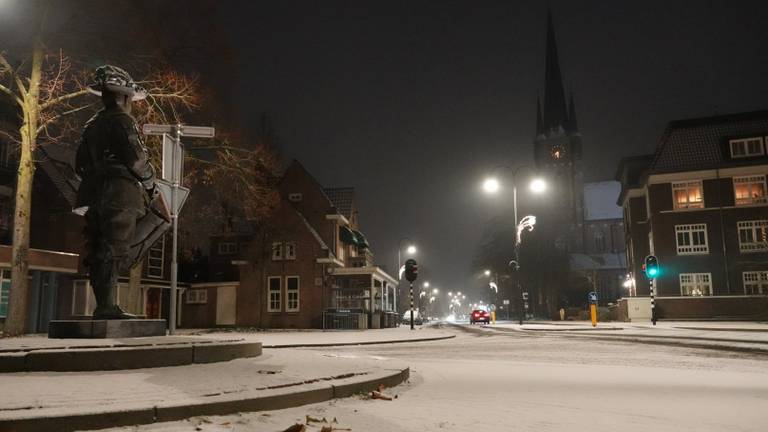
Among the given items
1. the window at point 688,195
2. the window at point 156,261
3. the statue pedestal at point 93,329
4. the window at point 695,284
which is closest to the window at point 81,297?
the window at point 156,261

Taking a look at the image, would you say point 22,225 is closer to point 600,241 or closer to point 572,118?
point 600,241

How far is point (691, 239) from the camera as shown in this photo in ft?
137

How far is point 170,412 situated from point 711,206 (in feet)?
146

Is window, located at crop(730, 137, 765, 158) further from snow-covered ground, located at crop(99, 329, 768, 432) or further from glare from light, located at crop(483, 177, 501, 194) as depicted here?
snow-covered ground, located at crop(99, 329, 768, 432)

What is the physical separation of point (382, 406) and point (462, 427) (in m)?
1.10

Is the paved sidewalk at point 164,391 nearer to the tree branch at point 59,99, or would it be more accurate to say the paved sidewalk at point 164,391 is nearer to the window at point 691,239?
the tree branch at point 59,99

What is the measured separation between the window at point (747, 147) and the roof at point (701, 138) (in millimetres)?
435

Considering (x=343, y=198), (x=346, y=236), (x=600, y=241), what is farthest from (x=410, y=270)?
(x=600, y=241)

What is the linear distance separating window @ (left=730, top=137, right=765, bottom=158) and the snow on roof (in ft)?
161

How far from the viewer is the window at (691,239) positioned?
41406 mm

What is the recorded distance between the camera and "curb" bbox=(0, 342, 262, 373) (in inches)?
225

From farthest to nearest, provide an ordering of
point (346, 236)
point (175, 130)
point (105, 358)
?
point (346, 236), point (175, 130), point (105, 358)

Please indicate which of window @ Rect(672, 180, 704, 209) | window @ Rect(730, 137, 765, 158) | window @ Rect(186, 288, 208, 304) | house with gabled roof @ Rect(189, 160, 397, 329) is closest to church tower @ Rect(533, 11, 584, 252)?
window @ Rect(672, 180, 704, 209)

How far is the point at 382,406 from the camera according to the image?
216 inches
